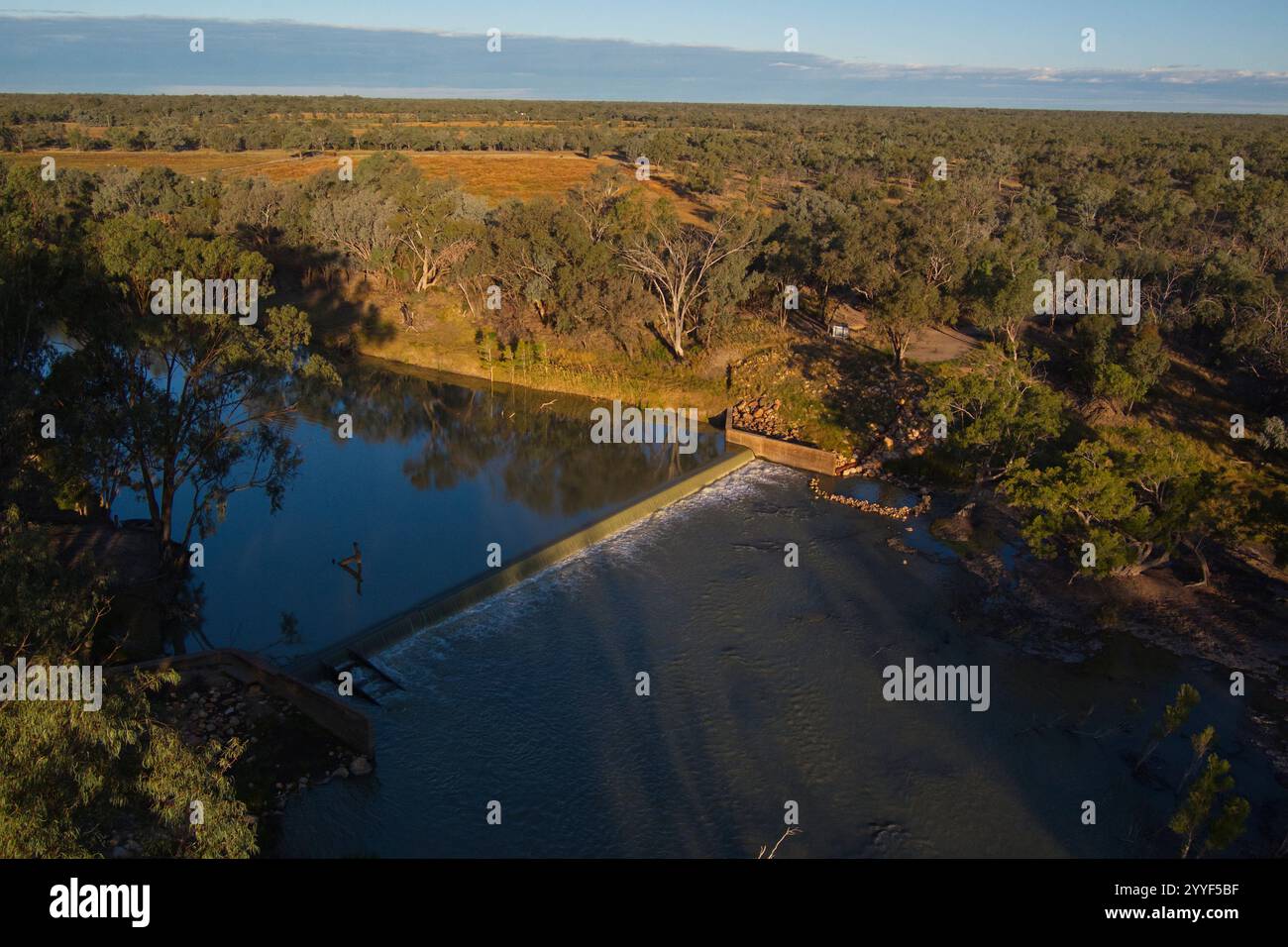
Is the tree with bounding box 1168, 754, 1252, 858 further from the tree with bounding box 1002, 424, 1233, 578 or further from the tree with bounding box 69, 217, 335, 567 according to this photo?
the tree with bounding box 69, 217, 335, 567

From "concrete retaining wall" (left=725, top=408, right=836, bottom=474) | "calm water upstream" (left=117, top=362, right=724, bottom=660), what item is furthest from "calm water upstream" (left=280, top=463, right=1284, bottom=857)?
"concrete retaining wall" (left=725, top=408, right=836, bottom=474)

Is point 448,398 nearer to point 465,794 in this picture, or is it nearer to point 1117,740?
point 465,794

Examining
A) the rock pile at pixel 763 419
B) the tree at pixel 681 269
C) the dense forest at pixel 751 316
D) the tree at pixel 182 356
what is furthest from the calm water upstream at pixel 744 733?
the tree at pixel 681 269

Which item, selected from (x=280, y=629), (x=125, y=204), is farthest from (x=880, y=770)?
(x=125, y=204)

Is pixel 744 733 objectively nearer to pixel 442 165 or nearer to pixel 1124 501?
pixel 1124 501

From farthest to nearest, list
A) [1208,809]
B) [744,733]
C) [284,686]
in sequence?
1. [744,733]
2. [284,686]
3. [1208,809]

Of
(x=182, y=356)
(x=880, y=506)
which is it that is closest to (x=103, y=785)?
(x=182, y=356)
